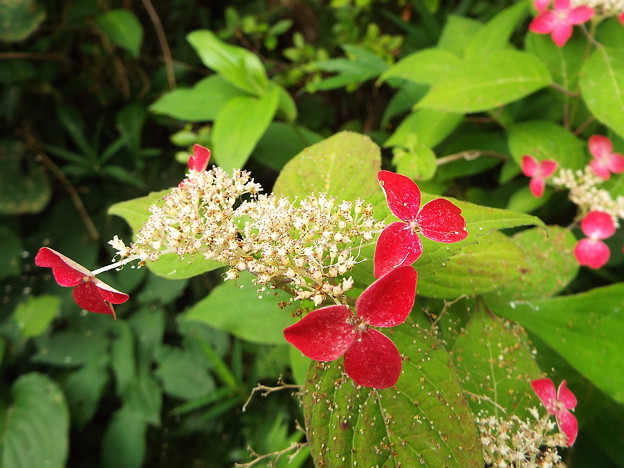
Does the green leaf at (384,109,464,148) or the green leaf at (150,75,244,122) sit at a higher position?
the green leaf at (384,109,464,148)

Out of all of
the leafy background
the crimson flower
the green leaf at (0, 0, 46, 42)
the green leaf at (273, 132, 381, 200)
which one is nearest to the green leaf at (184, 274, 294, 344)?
the leafy background

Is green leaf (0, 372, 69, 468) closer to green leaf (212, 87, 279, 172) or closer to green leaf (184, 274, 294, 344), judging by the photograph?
green leaf (184, 274, 294, 344)

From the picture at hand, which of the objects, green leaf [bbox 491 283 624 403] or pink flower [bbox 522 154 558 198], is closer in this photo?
green leaf [bbox 491 283 624 403]

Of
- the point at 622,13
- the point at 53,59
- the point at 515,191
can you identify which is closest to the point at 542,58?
the point at 622,13

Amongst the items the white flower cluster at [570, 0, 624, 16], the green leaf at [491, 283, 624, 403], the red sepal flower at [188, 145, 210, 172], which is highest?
the white flower cluster at [570, 0, 624, 16]

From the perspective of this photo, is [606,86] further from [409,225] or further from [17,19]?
[17,19]

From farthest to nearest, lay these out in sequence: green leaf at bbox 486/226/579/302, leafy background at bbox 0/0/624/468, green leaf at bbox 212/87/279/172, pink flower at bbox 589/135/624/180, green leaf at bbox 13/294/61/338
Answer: green leaf at bbox 13/294/61/338
green leaf at bbox 212/87/279/172
pink flower at bbox 589/135/624/180
green leaf at bbox 486/226/579/302
leafy background at bbox 0/0/624/468

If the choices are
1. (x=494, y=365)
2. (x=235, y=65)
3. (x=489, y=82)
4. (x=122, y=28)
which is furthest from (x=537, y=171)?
(x=122, y=28)

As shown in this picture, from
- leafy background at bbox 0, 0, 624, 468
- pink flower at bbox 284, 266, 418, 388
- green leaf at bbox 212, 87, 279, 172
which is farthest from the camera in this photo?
green leaf at bbox 212, 87, 279, 172
